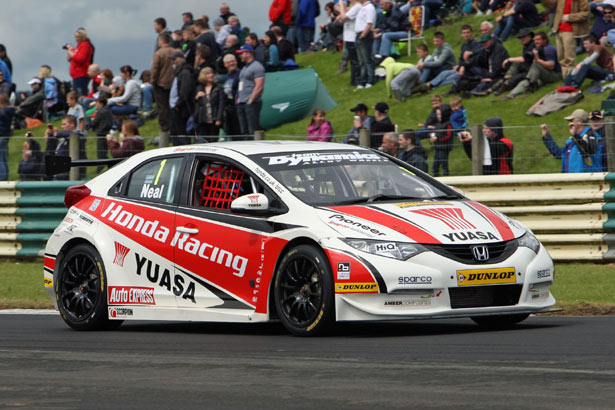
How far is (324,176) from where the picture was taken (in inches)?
379

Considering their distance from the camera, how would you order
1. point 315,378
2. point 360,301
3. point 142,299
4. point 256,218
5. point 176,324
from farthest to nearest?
point 176,324, point 142,299, point 256,218, point 360,301, point 315,378

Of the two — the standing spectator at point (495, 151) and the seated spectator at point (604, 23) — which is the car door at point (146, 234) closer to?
the standing spectator at point (495, 151)

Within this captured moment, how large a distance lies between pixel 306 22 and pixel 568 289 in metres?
18.7

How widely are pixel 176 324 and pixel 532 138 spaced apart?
6.35m

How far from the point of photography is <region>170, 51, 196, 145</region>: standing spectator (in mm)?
21375

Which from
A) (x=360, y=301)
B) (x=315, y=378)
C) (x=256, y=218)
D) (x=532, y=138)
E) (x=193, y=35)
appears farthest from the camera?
(x=193, y=35)

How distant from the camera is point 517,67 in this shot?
72.2ft

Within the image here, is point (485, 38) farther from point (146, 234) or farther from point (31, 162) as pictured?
point (146, 234)

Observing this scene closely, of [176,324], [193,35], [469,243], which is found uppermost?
[193,35]

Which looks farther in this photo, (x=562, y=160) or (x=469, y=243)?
(x=562, y=160)

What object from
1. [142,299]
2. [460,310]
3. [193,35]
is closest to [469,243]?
[460,310]

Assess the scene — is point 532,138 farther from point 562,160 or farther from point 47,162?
point 47,162

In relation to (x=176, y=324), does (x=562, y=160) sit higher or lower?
higher

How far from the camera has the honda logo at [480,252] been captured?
28.6ft
